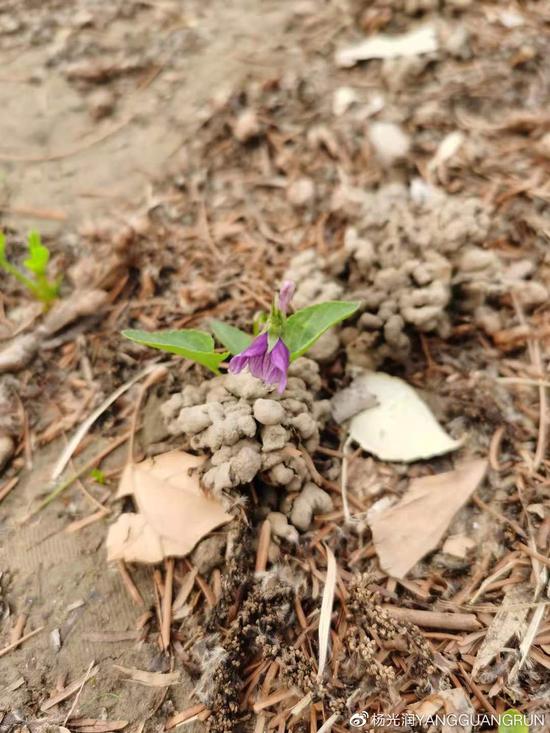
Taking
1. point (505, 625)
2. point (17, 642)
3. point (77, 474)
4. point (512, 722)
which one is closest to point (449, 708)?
point (512, 722)

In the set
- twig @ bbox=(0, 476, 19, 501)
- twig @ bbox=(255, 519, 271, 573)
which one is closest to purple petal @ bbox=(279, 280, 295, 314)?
twig @ bbox=(255, 519, 271, 573)

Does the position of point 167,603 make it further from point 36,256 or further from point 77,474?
point 36,256

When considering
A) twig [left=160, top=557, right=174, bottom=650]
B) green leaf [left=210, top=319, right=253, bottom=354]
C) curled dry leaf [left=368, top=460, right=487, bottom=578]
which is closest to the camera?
twig [left=160, top=557, right=174, bottom=650]

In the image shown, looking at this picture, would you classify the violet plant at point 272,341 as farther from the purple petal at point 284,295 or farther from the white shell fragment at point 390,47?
the white shell fragment at point 390,47

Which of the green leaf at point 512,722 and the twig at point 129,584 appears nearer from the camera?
the green leaf at point 512,722

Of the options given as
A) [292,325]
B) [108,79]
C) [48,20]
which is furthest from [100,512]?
[48,20]

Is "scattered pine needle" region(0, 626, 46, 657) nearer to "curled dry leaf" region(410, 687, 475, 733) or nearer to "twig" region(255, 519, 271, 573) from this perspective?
"twig" region(255, 519, 271, 573)

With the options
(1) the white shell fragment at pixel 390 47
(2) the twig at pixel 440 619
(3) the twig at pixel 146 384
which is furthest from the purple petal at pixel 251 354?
(1) the white shell fragment at pixel 390 47
